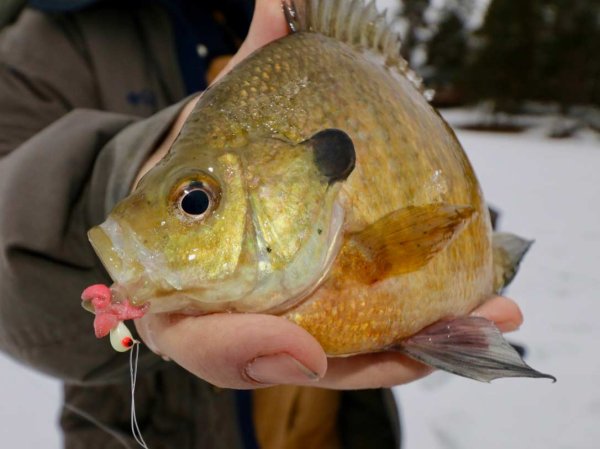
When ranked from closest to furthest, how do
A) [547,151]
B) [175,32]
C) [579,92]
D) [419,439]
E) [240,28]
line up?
[175,32], [240,28], [419,439], [547,151], [579,92]

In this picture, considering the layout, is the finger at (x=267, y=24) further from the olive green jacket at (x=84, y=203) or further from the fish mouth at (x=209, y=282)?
the fish mouth at (x=209, y=282)

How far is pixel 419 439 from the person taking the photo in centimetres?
251

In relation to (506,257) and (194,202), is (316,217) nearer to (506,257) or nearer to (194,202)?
(194,202)

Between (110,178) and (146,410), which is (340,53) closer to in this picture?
(110,178)

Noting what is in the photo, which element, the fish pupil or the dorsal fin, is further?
the dorsal fin

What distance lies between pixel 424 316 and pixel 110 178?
0.78 metres

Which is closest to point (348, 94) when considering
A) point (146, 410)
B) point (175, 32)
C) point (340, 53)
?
point (340, 53)

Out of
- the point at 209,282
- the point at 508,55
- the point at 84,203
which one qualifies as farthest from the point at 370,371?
the point at 508,55

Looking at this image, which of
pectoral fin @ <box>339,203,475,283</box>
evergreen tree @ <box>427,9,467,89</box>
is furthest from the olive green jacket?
evergreen tree @ <box>427,9,467,89</box>

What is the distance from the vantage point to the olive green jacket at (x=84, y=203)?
133cm

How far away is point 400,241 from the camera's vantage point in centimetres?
92

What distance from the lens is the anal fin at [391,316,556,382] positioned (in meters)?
0.93

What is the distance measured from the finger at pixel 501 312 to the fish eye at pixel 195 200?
0.63m

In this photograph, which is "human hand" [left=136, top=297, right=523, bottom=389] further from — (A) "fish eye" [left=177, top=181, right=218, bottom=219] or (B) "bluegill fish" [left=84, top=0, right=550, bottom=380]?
(A) "fish eye" [left=177, top=181, right=218, bottom=219]
